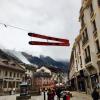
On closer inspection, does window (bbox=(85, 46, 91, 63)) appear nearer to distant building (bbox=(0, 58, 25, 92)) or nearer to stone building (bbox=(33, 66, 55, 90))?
distant building (bbox=(0, 58, 25, 92))

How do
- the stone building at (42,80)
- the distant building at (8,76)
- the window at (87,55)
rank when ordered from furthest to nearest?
1. the stone building at (42,80)
2. the distant building at (8,76)
3. the window at (87,55)

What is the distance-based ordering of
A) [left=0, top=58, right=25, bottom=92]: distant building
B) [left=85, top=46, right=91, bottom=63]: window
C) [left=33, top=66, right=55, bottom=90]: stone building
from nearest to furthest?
[left=85, top=46, right=91, bottom=63]: window, [left=0, top=58, right=25, bottom=92]: distant building, [left=33, top=66, right=55, bottom=90]: stone building

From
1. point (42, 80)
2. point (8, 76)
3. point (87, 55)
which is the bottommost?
point (8, 76)

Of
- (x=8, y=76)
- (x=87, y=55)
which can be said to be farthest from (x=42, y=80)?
(x=87, y=55)

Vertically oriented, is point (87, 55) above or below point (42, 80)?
above

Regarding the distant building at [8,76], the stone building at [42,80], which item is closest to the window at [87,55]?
the distant building at [8,76]

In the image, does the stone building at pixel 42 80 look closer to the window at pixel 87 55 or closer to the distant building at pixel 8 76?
the distant building at pixel 8 76

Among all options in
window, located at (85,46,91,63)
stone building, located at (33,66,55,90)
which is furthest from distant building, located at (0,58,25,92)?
window, located at (85,46,91,63)

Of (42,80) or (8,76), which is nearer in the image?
(8,76)

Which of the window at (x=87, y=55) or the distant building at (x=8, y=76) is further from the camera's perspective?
the distant building at (x=8, y=76)

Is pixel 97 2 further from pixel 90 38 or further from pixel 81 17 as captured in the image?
pixel 81 17

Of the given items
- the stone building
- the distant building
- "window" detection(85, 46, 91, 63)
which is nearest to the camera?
"window" detection(85, 46, 91, 63)

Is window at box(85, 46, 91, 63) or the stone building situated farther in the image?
the stone building

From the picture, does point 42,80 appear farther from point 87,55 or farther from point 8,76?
point 87,55
